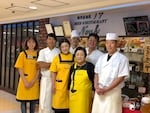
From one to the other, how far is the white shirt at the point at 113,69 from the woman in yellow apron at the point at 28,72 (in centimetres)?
121

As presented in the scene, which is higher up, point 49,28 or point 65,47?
point 49,28

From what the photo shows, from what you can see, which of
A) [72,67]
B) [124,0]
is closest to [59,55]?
[72,67]

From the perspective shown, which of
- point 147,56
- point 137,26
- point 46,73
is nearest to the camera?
point 46,73

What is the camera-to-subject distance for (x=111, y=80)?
2893 millimetres

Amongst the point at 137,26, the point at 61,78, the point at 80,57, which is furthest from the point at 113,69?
the point at 137,26

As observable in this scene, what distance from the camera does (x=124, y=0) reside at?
3848 millimetres

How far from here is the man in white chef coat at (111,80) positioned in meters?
2.87

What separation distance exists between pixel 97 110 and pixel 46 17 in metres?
3.52

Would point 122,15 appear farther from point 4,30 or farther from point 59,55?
point 4,30

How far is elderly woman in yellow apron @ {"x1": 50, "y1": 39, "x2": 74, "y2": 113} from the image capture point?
334 centimetres

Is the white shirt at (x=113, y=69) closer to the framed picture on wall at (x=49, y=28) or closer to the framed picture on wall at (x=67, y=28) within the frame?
the framed picture on wall at (x=67, y=28)

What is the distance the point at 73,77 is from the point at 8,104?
3.22m

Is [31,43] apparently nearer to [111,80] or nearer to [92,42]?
[92,42]

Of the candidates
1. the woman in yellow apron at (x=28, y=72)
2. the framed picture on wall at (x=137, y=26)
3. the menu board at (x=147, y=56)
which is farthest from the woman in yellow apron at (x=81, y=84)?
the framed picture on wall at (x=137, y=26)
